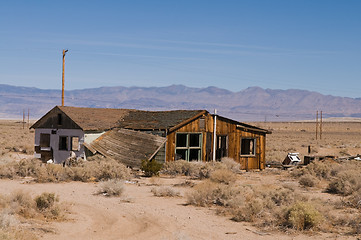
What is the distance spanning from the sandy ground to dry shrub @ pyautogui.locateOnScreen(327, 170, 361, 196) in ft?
17.8

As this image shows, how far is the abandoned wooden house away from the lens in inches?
880

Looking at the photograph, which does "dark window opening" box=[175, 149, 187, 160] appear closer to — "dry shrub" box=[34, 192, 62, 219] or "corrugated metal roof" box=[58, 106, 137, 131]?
"corrugated metal roof" box=[58, 106, 137, 131]

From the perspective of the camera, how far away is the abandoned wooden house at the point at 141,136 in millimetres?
22344

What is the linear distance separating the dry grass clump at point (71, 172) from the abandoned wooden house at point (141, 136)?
267cm

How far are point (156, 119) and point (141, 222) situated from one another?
1439 centimetres

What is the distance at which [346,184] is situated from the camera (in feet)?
51.5

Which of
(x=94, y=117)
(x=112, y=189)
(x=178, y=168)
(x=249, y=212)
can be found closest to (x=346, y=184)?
(x=249, y=212)

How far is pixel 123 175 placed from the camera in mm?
18234

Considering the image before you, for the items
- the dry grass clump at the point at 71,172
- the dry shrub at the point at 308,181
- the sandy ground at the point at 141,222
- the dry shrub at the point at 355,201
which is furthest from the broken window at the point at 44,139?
the dry shrub at the point at 355,201

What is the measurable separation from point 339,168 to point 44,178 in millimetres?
12528

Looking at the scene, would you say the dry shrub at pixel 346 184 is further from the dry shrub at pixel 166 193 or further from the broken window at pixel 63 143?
the broken window at pixel 63 143

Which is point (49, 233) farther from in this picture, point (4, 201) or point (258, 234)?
point (258, 234)

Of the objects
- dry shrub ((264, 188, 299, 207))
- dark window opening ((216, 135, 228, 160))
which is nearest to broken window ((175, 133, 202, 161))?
dark window opening ((216, 135, 228, 160))

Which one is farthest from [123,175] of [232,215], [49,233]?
[49,233]
